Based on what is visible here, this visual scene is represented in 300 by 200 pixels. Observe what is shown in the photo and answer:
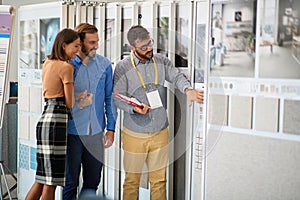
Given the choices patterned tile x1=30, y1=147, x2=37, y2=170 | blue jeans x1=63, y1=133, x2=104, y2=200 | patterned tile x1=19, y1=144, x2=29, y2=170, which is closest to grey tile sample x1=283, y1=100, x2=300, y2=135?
blue jeans x1=63, y1=133, x2=104, y2=200

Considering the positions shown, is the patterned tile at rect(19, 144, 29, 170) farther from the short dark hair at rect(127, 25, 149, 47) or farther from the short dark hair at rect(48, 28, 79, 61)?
the short dark hair at rect(127, 25, 149, 47)

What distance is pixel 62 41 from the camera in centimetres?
301

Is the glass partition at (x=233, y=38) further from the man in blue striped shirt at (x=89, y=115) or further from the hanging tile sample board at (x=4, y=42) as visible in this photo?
the hanging tile sample board at (x=4, y=42)

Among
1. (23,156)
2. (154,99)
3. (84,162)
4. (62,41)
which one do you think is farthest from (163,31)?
(23,156)

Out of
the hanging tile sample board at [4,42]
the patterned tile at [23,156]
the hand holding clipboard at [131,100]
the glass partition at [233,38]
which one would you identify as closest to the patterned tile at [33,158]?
the patterned tile at [23,156]

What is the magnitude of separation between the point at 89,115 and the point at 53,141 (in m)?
0.29

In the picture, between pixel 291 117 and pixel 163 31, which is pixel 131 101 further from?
pixel 291 117

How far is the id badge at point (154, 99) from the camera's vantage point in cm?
288

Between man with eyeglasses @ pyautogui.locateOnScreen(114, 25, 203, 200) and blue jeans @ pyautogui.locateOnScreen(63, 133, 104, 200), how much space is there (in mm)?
224

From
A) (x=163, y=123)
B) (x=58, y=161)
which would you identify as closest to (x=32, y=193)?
(x=58, y=161)

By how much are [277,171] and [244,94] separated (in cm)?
→ 41

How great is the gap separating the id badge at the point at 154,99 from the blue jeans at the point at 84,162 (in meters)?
0.49

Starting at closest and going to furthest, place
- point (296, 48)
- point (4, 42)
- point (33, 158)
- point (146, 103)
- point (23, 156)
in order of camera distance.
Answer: point (296, 48), point (146, 103), point (4, 42), point (33, 158), point (23, 156)

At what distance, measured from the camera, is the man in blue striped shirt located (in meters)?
3.08
